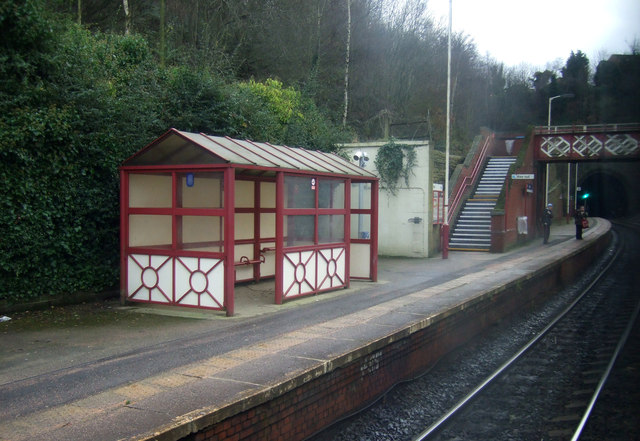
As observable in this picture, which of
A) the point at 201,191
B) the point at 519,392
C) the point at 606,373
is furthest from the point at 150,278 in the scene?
the point at 606,373

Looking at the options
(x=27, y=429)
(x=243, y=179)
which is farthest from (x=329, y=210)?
(x=27, y=429)

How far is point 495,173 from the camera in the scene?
1067 inches

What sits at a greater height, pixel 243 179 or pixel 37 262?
pixel 243 179

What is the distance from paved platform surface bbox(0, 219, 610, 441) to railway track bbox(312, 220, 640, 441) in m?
0.99

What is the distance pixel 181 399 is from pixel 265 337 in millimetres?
2712

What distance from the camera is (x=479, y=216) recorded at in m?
23.1

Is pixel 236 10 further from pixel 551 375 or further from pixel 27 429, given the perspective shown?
pixel 27 429

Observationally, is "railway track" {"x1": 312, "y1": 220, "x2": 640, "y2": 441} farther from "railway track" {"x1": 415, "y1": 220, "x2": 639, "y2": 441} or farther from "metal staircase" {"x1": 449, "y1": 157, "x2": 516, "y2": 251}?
"metal staircase" {"x1": 449, "y1": 157, "x2": 516, "y2": 251}

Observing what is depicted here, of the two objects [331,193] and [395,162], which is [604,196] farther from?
[331,193]

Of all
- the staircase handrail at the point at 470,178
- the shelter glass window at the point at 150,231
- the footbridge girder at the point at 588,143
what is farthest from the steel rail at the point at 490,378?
the footbridge girder at the point at 588,143

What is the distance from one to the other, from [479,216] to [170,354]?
60.6 feet

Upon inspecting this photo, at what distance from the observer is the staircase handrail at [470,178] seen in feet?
75.7

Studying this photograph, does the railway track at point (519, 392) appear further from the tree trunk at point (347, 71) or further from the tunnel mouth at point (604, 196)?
the tunnel mouth at point (604, 196)

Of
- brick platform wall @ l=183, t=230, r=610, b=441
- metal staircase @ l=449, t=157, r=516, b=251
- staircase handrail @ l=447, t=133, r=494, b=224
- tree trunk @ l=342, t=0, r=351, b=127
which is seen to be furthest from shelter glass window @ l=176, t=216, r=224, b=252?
tree trunk @ l=342, t=0, r=351, b=127
